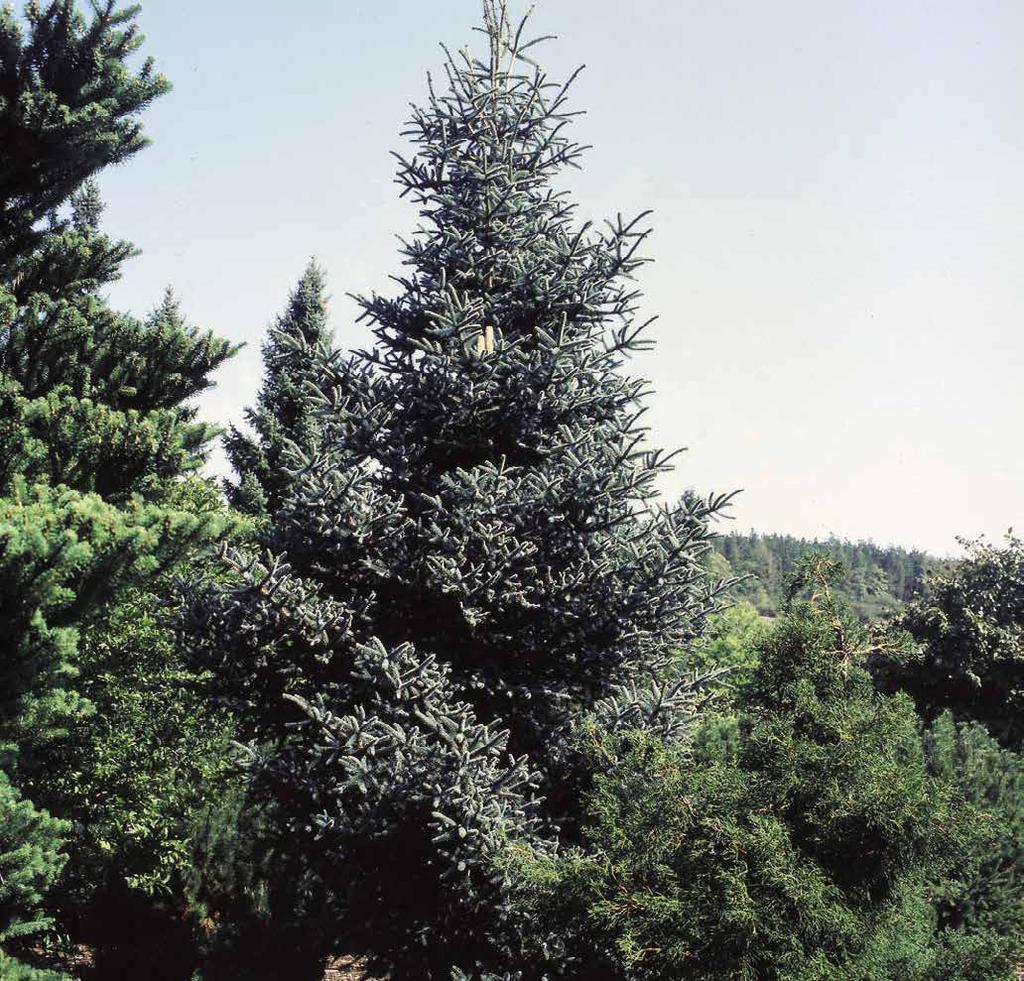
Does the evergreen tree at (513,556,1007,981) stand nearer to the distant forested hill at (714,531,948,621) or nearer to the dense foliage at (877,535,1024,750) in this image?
the dense foliage at (877,535,1024,750)

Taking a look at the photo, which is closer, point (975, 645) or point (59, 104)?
point (59, 104)

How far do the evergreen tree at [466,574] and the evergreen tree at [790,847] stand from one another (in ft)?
3.91

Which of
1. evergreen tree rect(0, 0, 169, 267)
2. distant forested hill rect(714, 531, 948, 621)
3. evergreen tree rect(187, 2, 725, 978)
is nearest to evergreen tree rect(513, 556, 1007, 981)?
evergreen tree rect(187, 2, 725, 978)

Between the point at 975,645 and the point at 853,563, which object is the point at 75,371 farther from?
the point at 853,563

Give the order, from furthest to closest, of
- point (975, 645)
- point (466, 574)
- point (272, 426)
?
point (975, 645)
point (272, 426)
point (466, 574)

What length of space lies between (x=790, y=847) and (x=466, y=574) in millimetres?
3332

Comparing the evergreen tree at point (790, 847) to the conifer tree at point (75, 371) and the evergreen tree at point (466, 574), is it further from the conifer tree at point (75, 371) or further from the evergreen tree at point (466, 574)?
the conifer tree at point (75, 371)

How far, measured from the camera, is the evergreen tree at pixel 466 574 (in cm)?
668

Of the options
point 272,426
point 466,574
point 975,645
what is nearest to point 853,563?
point 975,645

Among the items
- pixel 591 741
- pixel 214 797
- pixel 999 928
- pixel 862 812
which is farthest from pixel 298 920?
pixel 862 812

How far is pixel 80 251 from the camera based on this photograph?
805cm

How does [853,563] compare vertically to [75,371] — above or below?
above

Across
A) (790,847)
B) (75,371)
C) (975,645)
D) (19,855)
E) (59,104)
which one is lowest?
(19,855)

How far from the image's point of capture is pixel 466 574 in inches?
273
